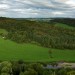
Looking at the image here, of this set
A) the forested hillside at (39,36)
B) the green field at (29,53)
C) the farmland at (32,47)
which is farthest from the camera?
the forested hillside at (39,36)

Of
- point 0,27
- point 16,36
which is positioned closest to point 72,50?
point 16,36

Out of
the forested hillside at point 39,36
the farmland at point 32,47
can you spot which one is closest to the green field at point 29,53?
the farmland at point 32,47

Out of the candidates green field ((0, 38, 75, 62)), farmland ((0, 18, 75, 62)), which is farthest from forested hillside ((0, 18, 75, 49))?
green field ((0, 38, 75, 62))

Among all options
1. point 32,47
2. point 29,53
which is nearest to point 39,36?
point 32,47

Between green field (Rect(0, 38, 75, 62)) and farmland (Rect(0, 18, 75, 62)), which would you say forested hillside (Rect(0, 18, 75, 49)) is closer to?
farmland (Rect(0, 18, 75, 62))

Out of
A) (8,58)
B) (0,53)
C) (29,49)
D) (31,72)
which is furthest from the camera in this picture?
(29,49)

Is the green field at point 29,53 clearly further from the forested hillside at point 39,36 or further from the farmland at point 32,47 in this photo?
the forested hillside at point 39,36

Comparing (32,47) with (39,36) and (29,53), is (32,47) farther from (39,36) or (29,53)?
(39,36)

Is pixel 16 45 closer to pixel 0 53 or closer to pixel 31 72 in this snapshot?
pixel 0 53
